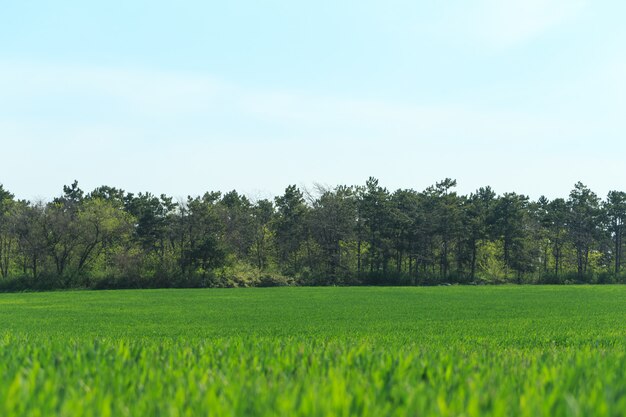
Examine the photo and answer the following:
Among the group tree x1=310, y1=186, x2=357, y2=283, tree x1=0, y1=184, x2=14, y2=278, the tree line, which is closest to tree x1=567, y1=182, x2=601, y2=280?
the tree line

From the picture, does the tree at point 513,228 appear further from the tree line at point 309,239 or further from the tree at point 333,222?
the tree at point 333,222

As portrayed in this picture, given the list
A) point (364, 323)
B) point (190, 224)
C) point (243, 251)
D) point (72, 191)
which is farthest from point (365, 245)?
point (364, 323)

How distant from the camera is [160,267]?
7788 cm

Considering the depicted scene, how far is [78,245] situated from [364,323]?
6377 centimetres

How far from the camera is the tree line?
77.1 m

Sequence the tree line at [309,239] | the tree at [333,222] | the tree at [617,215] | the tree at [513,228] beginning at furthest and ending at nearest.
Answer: the tree at [617,215]
the tree at [513,228]
the tree at [333,222]
the tree line at [309,239]

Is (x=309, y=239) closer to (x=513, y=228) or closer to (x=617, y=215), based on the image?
(x=513, y=228)

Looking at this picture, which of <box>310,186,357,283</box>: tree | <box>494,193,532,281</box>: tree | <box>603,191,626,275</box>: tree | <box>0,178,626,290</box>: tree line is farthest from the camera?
<box>603,191,626,275</box>: tree

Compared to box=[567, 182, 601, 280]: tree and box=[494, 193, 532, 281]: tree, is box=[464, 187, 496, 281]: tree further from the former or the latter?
box=[567, 182, 601, 280]: tree

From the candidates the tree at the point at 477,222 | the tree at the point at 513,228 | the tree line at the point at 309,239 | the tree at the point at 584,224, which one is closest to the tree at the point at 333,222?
the tree line at the point at 309,239

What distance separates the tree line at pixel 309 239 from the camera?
77062 mm

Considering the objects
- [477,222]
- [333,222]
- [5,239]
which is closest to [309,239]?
[333,222]

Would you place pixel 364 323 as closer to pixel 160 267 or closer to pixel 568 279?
pixel 160 267

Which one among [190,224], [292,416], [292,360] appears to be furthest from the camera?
[190,224]
